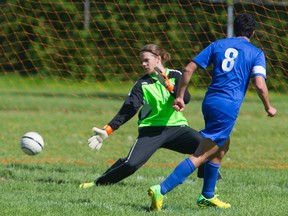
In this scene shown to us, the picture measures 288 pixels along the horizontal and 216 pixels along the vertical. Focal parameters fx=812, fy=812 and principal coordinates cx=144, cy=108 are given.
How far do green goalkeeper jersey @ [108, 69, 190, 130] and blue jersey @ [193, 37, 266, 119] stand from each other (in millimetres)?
1340

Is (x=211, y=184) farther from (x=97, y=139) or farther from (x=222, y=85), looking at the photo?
(x=97, y=139)

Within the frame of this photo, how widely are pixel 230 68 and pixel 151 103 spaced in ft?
5.17

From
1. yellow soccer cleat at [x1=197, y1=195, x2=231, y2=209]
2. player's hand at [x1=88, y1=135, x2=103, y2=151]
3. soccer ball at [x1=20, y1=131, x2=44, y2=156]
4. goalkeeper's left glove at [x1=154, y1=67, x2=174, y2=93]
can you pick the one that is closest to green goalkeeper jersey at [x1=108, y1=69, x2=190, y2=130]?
goalkeeper's left glove at [x1=154, y1=67, x2=174, y2=93]

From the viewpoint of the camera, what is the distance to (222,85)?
240 inches

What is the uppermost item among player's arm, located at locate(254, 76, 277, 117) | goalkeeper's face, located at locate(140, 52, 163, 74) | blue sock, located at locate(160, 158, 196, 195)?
player's arm, located at locate(254, 76, 277, 117)

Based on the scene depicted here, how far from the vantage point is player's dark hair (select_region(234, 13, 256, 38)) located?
6133 mm

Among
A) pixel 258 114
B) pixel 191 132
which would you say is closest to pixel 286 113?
pixel 258 114

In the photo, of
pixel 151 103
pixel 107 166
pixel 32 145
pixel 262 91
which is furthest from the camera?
pixel 107 166

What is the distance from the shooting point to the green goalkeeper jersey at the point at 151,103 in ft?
24.5

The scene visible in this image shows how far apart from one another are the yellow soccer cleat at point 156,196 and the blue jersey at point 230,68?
29.6 inches

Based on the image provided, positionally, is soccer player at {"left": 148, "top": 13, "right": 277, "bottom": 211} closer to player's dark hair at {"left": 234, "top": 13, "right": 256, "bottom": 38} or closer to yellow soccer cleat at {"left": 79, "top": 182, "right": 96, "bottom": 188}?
player's dark hair at {"left": 234, "top": 13, "right": 256, "bottom": 38}

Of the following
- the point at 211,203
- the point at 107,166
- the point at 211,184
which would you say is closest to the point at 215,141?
the point at 211,184

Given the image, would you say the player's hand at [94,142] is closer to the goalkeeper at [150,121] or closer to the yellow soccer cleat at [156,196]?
the goalkeeper at [150,121]

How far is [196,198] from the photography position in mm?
6977
